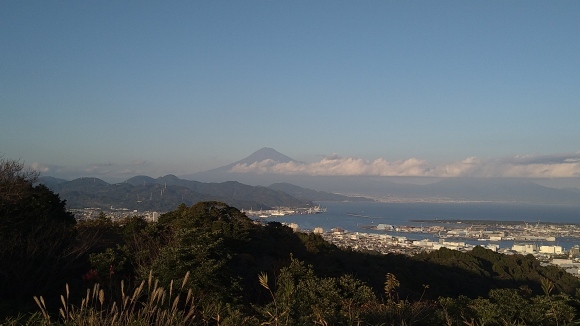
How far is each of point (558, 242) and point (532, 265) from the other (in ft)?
55.0

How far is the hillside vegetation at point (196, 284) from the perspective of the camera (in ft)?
11.2

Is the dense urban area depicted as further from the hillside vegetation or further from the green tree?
the green tree

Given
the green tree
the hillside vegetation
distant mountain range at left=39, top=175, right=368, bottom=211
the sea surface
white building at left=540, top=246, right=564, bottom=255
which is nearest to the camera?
the hillside vegetation

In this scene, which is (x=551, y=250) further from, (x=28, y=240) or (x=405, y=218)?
(x=405, y=218)

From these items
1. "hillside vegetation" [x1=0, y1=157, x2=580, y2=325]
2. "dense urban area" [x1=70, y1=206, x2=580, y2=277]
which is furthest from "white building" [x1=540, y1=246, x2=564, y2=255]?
"hillside vegetation" [x1=0, y1=157, x2=580, y2=325]

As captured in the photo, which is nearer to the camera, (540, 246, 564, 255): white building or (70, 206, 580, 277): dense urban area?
(70, 206, 580, 277): dense urban area

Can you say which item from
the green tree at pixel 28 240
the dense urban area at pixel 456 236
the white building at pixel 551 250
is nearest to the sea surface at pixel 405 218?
the dense urban area at pixel 456 236

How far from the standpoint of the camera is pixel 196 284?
7816mm

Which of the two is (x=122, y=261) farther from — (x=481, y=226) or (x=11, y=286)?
(x=481, y=226)

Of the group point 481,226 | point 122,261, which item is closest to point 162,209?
point 122,261

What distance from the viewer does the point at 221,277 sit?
848 cm

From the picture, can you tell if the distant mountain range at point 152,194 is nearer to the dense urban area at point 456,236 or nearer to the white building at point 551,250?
the dense urban area at point 456,236

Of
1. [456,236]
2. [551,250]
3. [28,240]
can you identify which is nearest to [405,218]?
[456,236]

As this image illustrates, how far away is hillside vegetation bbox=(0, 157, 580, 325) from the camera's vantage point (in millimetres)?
3404
